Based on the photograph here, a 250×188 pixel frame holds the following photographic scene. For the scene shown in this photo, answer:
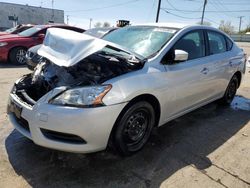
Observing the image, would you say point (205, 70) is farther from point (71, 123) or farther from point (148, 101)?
point (71, 123)

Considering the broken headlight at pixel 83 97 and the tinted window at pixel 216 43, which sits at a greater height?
the tinted window at pixel 216 43

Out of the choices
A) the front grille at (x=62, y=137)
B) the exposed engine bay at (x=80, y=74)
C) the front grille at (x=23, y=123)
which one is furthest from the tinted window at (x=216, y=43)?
the front grille at (x=23, y=123)

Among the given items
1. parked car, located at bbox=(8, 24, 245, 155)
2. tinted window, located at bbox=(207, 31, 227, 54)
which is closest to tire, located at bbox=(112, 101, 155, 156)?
parked car, located at bbox=(8, 24, 245, 155)

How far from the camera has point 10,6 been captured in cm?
4475

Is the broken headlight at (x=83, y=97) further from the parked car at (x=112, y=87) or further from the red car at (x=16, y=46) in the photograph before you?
the red car at (x=16, y=46)

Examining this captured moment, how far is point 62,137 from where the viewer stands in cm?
258

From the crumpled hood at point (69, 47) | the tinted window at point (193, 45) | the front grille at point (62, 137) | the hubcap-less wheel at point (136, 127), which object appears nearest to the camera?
the front grille at point (62, 137)

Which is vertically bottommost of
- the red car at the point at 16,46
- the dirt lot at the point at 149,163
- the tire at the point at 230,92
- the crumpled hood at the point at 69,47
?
the dirt lot at the point at 149,163

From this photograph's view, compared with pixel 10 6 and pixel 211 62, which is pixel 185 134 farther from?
pixel 10 6

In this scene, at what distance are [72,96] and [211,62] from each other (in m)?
2.52

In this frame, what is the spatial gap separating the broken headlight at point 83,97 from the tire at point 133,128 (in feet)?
1.27

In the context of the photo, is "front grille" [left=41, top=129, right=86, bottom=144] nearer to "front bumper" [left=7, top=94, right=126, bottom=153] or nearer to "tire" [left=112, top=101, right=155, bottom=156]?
"front bumper" [left=7, top=94, right=126, bottom=153]

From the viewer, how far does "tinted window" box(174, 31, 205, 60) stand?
3620mm

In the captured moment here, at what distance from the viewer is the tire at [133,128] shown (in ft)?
9.16
